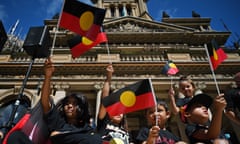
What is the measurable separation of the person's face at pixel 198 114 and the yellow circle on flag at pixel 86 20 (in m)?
3.13

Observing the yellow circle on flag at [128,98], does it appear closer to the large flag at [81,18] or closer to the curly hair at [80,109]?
the curly hair at [80,109]

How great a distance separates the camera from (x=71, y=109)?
268 centimetres

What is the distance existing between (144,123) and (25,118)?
1210cm

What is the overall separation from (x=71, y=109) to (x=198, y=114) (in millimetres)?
1959

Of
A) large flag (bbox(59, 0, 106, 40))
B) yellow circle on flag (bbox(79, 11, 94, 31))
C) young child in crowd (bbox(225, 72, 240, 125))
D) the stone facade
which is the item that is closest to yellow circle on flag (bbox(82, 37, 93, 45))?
large flag (bbox(59, 0, 106, 40))

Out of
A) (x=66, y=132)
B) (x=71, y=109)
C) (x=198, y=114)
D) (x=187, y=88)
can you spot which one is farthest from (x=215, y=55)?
(x=66, y=132)

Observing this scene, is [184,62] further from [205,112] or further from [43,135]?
[43,135]

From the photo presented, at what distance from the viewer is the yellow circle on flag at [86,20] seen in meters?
4.46

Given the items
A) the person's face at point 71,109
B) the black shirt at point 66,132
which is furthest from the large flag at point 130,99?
the black shirt at point 66,132

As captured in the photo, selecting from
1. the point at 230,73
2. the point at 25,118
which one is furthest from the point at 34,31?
the point at 230,73

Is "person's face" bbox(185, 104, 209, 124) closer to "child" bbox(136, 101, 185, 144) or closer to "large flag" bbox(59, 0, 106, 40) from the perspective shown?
"child" bbox(136, 101, 185, 144)

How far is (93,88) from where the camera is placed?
1221cm

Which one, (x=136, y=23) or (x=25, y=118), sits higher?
(x=136, y=23)

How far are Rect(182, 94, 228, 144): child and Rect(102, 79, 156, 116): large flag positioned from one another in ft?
2.29
